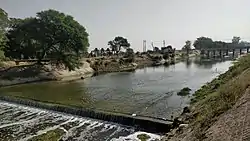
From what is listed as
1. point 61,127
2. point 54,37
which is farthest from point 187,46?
point 61,127

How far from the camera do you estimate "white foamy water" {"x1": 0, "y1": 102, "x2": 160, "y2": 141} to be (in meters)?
15.8

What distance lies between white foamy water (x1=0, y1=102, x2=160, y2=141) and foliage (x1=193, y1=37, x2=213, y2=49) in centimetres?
13518

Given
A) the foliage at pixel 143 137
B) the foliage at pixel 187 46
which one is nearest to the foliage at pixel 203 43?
the foliage at pixel 187 46

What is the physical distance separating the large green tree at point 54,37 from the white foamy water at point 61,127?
85.9 feet

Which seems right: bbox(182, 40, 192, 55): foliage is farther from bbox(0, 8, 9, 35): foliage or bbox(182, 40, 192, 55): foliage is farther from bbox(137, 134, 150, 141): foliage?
bbox(137, 134, 150, 141): foliage

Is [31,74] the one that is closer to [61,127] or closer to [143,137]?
[61,127]

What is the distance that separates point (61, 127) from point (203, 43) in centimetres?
14084

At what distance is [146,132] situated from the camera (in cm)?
1630

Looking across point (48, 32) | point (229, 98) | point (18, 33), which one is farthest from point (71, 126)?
point (18, 33)

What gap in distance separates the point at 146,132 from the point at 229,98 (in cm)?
586

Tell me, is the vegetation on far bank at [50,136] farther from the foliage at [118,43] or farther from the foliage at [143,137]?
the foliage at [118,43]

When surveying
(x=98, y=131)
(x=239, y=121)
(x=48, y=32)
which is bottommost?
(x=98, y=131)

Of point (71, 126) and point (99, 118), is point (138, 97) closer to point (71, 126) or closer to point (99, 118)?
point (99, 118)

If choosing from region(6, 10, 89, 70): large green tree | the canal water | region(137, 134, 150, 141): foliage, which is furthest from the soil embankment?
region(137, 134, 150, 141): foliage
